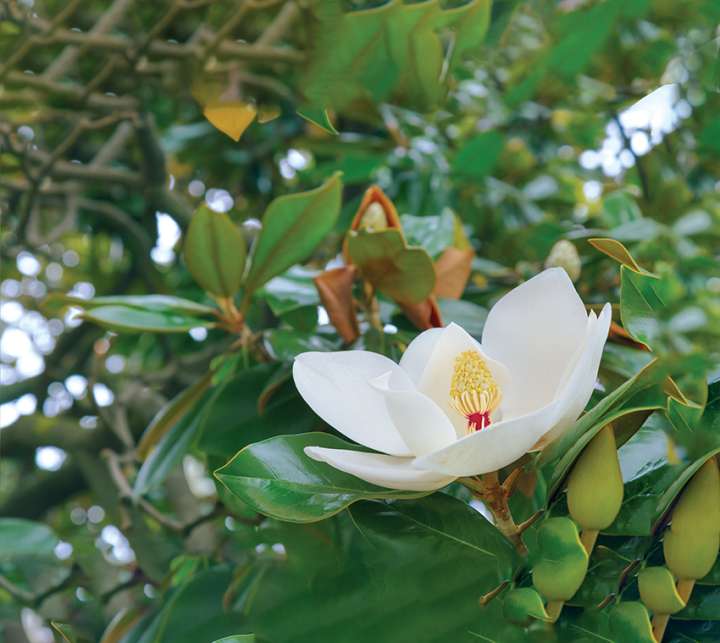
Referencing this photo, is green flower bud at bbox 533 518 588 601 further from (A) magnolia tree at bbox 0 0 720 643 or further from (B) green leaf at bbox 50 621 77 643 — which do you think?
(B) green leaf at bbox 50 621 77 643

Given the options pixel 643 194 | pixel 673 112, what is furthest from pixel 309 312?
pixel 643 194

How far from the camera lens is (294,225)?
79 centimetres

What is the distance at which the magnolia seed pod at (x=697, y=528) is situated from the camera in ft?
1.43

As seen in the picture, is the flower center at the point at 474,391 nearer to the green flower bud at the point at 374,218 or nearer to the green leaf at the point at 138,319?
the green flower bud at the point at 374,218

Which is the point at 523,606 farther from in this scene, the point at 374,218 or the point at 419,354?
the point at 374,218

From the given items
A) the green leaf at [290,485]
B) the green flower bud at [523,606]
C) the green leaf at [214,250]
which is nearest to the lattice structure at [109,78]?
the green leaf at [214,250]

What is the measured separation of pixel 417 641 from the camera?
497 millimetres

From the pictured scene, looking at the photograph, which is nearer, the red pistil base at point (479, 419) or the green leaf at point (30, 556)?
the red pistil base at point (479, 419)

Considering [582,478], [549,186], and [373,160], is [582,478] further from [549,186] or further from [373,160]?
[549,186]

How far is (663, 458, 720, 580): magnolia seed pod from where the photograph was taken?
435 mm

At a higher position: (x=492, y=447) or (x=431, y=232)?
(x=492, y=447)

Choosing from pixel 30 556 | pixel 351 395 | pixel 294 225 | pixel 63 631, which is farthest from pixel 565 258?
pixel 30 556

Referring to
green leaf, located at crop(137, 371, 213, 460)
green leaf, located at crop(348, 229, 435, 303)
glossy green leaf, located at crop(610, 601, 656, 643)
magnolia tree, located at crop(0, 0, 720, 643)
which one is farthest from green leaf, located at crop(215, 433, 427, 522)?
green leaf, located at crop(137, 371, 213, 460)

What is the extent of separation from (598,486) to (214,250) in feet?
1.49
